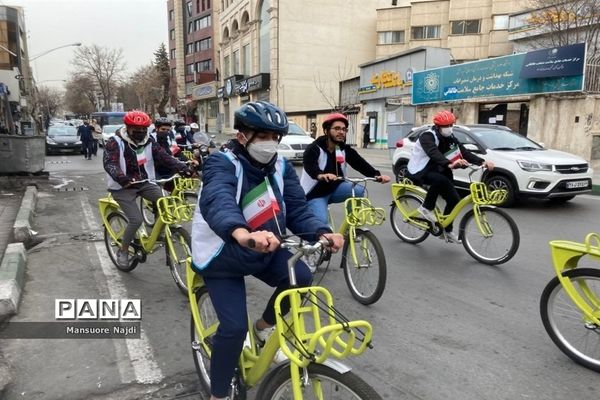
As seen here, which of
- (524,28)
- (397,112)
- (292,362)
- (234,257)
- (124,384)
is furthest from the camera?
(524,28)

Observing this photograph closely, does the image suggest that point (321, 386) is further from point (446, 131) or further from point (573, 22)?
point (573, 22)

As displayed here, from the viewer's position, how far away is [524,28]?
3428 centimetres

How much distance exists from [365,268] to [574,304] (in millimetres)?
1840

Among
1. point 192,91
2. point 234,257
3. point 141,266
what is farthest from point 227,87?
point 234,257

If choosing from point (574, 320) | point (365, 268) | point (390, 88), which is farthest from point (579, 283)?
point (390, 88)

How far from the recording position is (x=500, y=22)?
3931cm

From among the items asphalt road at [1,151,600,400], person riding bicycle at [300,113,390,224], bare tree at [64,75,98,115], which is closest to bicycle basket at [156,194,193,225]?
asphalt road at [1,151,600,400]

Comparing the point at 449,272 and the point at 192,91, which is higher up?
the point at 192,91

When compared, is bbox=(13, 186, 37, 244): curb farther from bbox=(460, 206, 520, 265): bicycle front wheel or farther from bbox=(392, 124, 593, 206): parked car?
bbox=(392, 124, 593, 206): parked car

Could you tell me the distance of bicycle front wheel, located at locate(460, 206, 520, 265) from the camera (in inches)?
226

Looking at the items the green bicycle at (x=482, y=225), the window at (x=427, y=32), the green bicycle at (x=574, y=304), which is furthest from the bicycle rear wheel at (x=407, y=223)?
the window at (x=427, y=32)

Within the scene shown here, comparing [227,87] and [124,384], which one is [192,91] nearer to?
[227,87]

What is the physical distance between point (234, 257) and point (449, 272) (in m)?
3.84

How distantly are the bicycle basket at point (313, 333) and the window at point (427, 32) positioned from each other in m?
43.7
